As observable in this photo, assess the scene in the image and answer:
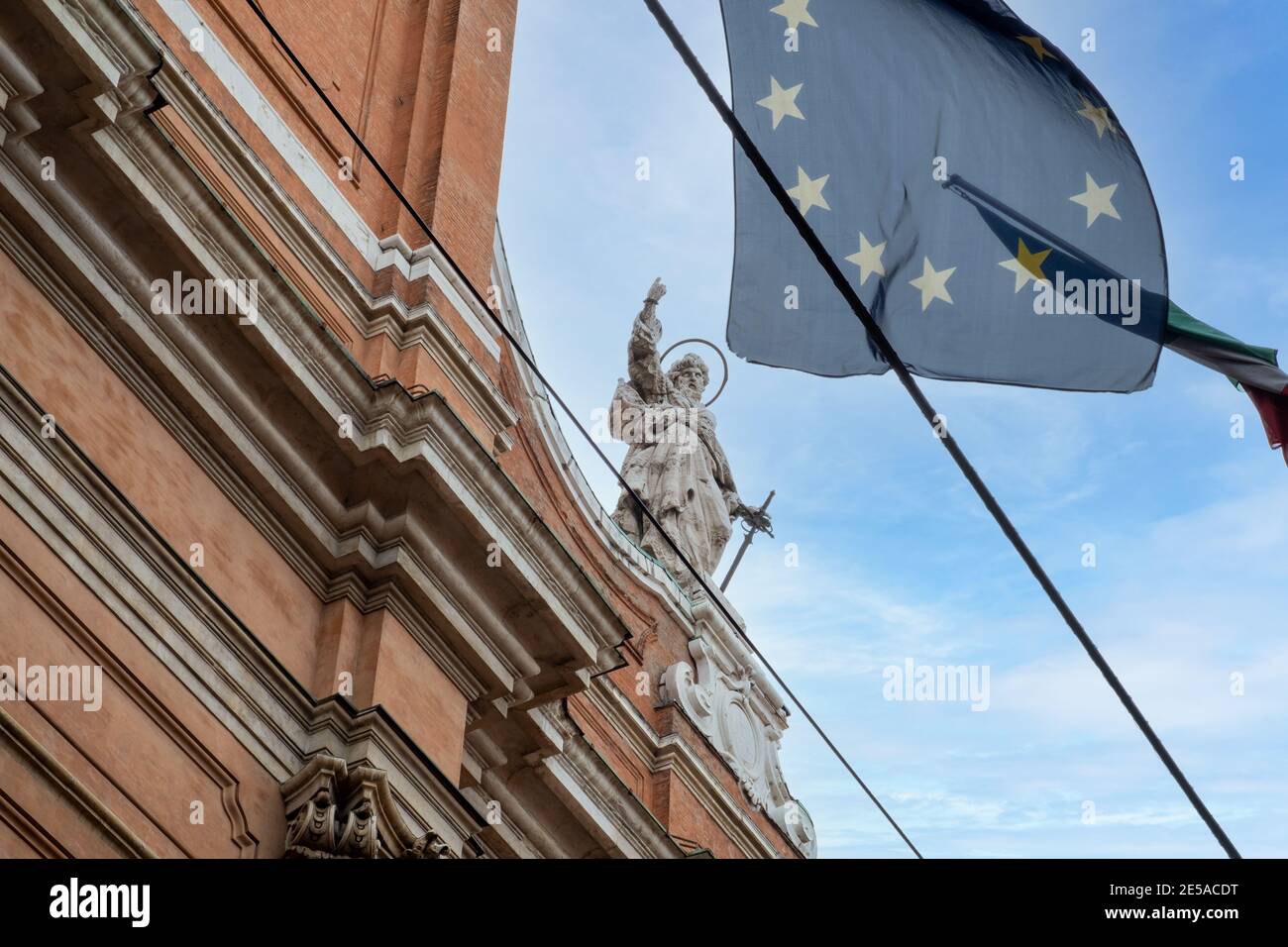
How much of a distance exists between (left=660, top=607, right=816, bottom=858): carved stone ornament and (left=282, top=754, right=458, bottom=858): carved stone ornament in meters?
6.18

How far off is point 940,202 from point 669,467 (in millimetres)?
6914

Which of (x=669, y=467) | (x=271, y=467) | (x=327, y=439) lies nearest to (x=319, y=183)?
(x=327, y=439)

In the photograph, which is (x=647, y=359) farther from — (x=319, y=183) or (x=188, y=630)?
(x=188, y=630)

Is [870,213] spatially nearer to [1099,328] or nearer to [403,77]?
[1099,328]

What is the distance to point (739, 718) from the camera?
64.0 ft

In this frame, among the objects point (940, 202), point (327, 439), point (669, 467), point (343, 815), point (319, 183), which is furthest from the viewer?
point (669, 467)

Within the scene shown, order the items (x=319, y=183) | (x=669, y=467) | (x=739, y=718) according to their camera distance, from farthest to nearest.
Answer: (x=669, y=467), (x=739, y=718), (x=319, y=183)

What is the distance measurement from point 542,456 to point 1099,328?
214 inches

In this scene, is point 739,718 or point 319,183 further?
point 739,718

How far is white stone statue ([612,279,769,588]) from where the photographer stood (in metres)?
19.9

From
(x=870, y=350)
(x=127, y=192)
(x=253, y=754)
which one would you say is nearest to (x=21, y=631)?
(x=253, y=754)

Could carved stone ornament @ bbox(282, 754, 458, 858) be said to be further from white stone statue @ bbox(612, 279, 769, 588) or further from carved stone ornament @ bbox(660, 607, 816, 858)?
white stone statue @ bbox(612, 279, 769, 588)

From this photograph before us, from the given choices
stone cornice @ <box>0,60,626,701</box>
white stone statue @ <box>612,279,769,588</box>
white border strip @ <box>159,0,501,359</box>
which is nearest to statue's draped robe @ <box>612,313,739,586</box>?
white stone statue @ <box>612,279,769,588</box>

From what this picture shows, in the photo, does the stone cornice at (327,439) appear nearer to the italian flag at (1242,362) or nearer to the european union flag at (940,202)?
the european union flag at (940,202)
